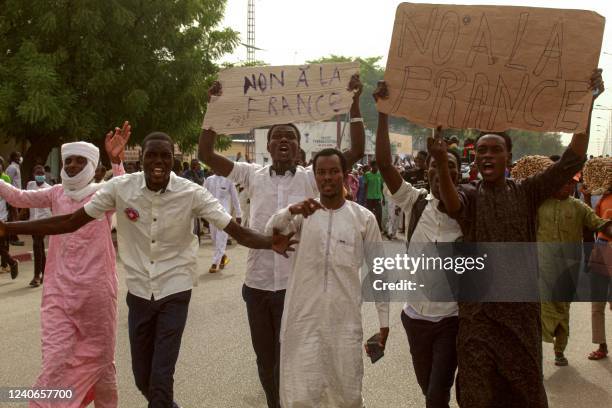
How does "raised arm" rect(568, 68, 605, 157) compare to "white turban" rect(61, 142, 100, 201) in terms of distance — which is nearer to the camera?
"raised arm" rect(568, 68, 605, 157)

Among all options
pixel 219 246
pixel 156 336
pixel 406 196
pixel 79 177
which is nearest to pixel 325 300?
pixel 406 196

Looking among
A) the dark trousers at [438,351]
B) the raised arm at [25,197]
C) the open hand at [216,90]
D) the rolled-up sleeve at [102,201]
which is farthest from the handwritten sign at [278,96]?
the dark trousers at [438,351]

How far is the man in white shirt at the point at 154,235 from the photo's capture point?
14.3 ft

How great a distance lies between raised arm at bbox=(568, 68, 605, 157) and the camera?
152 inches

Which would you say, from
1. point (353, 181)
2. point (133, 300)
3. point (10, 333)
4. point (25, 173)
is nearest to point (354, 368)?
point (133, 300)

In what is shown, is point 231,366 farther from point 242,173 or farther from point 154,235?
point 154,235

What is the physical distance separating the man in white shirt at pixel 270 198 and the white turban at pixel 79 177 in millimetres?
797

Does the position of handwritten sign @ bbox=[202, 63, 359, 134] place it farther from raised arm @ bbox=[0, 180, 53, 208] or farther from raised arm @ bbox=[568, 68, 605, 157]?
raised arm @ bbox=[568, 68, 605, 157]

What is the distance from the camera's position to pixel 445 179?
374 cm

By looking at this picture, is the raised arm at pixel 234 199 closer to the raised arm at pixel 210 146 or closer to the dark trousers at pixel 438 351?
the raised arm at pixel 210 146

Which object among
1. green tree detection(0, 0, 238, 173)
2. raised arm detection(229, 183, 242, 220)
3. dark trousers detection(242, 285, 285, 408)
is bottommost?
dark trousers detection(242, 285, 285, 408)

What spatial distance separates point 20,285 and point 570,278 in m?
7.90

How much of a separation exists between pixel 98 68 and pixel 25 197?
14.3 m

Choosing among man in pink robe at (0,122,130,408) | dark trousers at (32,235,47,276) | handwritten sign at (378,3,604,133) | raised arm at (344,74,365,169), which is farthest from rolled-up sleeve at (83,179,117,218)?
dark trousers at (32,235,47,276)
